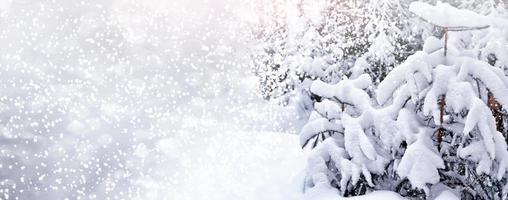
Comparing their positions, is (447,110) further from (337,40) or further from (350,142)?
(337,40)

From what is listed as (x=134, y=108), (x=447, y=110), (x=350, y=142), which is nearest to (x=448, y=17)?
(x=447, y=110)

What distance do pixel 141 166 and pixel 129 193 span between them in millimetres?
2015

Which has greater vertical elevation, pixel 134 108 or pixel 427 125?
pixel 134 108

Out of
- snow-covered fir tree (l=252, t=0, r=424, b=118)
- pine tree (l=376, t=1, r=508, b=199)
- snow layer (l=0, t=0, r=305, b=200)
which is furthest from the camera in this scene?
snow-covered fir tree (l=252, t=0, r=424, b=118)

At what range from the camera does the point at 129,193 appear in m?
10.8

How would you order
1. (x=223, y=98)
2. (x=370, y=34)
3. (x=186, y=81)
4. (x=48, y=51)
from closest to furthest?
(x=370, y=34) → (x=223, y=98) → (x=186, y=81) → (x=48, y=51)

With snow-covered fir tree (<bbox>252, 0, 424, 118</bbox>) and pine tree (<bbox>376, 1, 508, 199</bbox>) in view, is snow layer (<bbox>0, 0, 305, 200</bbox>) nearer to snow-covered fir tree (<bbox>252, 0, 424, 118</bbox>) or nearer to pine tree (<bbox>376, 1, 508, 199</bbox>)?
pine tree (<bbox>376, 1, 508, 199</bbox>)

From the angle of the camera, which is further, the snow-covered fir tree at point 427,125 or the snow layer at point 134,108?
the snow layer at point 134,108

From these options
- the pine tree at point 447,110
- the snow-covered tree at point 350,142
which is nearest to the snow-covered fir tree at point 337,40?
the snow-covered tree at point 350,142

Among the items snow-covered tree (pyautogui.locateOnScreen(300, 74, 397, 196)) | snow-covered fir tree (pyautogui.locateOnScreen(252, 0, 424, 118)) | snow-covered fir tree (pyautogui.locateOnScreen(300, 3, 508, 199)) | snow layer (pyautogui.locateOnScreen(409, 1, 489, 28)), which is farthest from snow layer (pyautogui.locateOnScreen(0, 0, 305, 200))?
snow layer (pyautogui.locateOnScreen(409, 1, 489, 28))

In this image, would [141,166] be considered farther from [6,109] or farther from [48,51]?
[48,51]

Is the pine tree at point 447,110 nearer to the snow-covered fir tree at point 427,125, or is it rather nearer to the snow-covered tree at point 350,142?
the snow-covered fir tree at point 427,125

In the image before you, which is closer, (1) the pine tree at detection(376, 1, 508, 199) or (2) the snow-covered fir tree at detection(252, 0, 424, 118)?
(1) the pine tree at detection(376, 1, 508, 199)

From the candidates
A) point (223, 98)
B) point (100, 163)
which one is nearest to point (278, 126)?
point (100, 163)
